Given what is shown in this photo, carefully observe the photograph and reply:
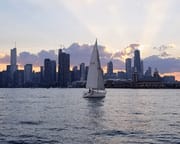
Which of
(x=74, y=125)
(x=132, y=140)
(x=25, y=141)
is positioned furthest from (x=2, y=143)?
(x=74, y=125)

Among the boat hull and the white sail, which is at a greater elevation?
the white sail

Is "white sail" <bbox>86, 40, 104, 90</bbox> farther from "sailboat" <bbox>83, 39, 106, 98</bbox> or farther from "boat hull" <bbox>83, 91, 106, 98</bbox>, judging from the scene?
"boat hull" <bbox>83, 91, 106, 98</bbox>

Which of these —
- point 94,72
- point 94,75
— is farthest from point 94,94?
point 94,72

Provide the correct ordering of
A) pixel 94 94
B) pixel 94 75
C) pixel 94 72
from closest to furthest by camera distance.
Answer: pixel 94 75 < pixel 94 72 < pixel 94 94

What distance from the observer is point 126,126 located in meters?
50.8

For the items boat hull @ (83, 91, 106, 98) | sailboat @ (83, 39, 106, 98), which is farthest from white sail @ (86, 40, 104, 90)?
boat hull @ (83, 91, 106, 98)

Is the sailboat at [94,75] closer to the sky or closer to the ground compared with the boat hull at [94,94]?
closer to the sky

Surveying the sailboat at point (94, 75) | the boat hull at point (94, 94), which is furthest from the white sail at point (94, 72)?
the boat hull at point (94, 94)

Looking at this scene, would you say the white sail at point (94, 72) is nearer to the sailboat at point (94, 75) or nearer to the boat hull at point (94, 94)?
the sailboat at point (94, 75)

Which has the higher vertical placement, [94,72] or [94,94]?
[94,72]

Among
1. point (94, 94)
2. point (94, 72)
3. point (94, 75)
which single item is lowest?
point (94, 94)

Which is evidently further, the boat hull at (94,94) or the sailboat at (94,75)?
the boat hull at (94,94)

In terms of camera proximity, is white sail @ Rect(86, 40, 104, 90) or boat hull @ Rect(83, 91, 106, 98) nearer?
white sail @ Rect(86, 40, 104, 90)

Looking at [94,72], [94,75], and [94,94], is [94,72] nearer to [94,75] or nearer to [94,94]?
[94,75]
